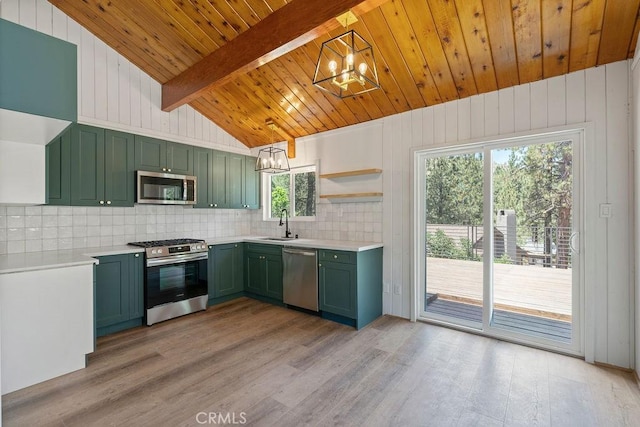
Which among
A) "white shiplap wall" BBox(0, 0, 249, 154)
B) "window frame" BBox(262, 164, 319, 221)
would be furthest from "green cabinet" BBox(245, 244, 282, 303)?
"white shiplap wall" BBox(0, 0, 249, 154)

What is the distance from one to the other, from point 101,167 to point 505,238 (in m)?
4.42

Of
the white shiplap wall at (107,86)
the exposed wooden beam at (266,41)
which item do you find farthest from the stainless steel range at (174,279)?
the exposed wooden beam at (266,41)

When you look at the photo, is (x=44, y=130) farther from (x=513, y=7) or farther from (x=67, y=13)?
(x=513, y=7)

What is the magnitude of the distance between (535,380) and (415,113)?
2.80 meters

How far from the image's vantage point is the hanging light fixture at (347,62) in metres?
2.01

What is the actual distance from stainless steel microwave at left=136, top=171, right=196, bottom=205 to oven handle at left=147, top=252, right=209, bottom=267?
72 centimetres

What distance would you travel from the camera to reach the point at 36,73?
2.12 meters

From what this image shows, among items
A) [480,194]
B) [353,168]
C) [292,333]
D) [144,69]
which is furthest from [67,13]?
[480,194]

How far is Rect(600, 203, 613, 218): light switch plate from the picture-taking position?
2547mm

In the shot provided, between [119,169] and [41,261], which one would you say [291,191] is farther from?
[41,261]

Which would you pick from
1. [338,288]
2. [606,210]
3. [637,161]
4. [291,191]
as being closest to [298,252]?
[338,288]

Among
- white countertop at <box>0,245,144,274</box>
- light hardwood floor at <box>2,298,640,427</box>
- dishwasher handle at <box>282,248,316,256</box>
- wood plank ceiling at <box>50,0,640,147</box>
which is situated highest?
wood plank ceiling at <box>50,0,640,147</box>

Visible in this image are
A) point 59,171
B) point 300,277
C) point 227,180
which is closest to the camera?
point 59,171

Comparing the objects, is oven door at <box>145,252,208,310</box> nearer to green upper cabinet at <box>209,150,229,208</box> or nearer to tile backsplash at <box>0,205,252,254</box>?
tile backsplash at <box>0,205,252,254</box>
